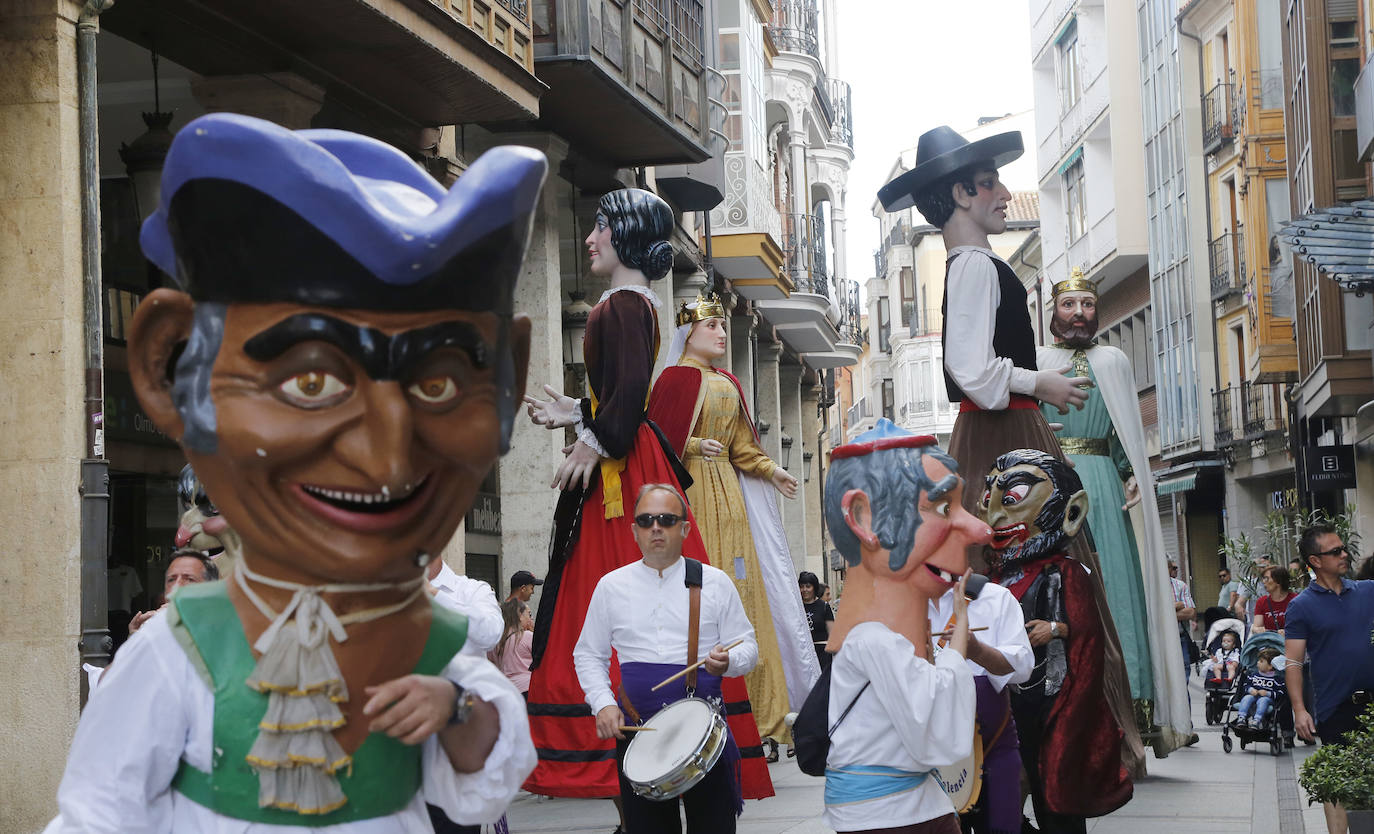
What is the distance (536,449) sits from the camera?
15703 mm

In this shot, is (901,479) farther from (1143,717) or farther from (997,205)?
(1143,717)

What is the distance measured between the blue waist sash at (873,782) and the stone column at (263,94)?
295 inches

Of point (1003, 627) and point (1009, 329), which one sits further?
point (1009, 329)

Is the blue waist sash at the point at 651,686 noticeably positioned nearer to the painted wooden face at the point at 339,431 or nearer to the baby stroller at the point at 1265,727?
the painted wooden face at the point at 339,431

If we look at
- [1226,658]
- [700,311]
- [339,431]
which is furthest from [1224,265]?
[339,431]

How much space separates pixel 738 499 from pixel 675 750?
7.90ft

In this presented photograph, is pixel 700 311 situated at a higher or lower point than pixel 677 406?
higher

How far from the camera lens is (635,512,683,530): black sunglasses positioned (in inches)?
255

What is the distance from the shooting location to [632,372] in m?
7.41

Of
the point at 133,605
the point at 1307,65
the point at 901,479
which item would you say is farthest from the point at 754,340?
the point at 901,479

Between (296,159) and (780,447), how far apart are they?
98.0 feet

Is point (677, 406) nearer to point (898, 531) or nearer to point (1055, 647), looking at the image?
point (1055, 647)

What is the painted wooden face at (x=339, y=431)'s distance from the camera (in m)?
2.74

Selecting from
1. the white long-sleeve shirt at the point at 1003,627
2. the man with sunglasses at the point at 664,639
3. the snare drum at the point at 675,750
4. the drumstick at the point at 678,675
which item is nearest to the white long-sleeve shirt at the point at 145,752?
the snare drum at the point at 675,750
